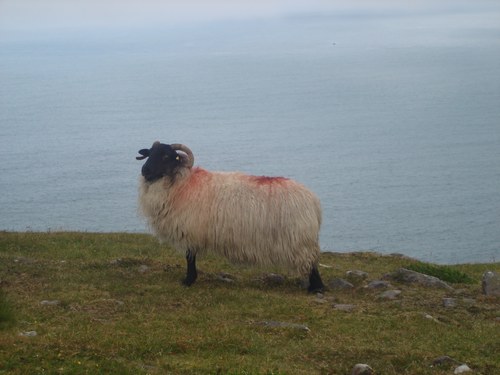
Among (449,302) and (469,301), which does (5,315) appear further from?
(469,301)

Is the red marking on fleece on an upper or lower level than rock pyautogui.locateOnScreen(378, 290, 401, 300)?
upper

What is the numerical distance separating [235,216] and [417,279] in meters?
3.95

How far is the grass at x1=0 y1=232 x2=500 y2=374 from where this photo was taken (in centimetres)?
988

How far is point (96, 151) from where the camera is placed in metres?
93.9

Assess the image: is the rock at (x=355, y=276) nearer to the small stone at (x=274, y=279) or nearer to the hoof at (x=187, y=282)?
the small stone at (x=274, y=279)

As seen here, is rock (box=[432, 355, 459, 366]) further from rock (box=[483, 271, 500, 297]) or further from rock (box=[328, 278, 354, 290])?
rock (box=[328, 278, 354, 290])

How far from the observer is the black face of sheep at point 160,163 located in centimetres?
1614

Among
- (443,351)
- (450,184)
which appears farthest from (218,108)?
(443,351)

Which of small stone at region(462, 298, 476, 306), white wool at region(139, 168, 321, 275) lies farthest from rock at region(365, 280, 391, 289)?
small stone at region(462, 298, 476, 306)

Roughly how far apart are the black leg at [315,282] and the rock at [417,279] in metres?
1.79

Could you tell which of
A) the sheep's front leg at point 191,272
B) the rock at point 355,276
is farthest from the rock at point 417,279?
the sheep's front leg at point 191,272

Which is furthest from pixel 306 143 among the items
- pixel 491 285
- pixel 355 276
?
pixel 491 285

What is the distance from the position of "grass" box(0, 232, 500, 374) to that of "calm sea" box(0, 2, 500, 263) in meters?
24.1

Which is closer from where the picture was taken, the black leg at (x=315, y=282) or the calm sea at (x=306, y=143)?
the black leg at (x=315, y=282)
